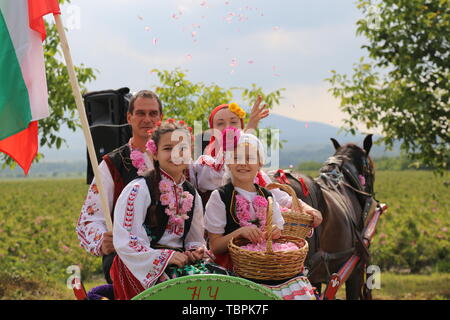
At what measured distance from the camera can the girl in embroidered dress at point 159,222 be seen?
2.80 m

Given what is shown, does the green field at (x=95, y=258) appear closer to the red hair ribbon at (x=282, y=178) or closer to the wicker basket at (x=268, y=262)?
the red hair ribbon at (x=282, y=178)

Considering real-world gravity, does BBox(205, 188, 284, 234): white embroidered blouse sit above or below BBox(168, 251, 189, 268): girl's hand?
above

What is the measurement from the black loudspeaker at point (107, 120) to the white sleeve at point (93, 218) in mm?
892

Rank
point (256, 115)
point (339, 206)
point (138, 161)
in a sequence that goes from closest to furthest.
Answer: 1. point (138, 161)
2. point (256, 115)
3. point (339, 206)

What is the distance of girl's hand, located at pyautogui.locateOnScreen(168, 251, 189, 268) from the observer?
2.80 m

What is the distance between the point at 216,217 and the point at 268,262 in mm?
559

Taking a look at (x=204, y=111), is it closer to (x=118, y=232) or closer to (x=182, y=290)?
(x=118, y=232)

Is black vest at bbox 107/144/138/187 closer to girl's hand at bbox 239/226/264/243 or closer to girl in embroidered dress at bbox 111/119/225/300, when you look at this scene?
girl in embroidered dress at bbox 111/119/225/300

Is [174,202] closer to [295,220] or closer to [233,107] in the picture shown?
[295,220]

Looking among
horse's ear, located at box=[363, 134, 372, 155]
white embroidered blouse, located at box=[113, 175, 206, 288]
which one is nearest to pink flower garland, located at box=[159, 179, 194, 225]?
white embroidered blouse, located at box=[113, 175, 206, 288]

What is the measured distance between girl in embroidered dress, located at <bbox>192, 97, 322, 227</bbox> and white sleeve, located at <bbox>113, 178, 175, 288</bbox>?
969mm

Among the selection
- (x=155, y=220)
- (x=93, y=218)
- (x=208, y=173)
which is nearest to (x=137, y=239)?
(x=155, y=220)

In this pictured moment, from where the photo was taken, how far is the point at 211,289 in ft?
7.82
